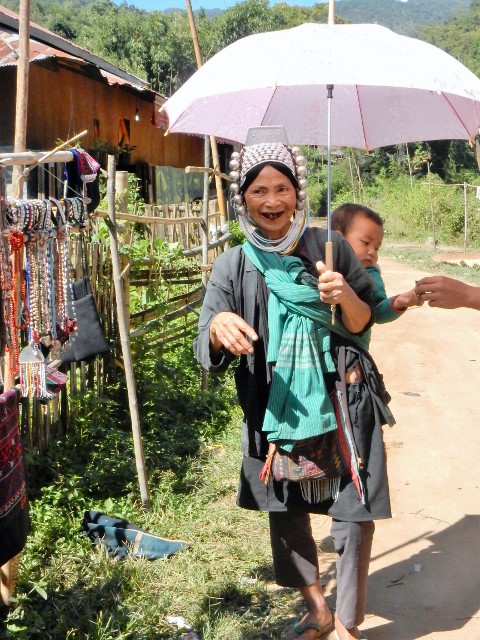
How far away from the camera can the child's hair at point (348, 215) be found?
127 inches

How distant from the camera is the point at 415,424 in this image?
6203 millimetres

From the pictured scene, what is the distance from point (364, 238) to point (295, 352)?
680 millimetres

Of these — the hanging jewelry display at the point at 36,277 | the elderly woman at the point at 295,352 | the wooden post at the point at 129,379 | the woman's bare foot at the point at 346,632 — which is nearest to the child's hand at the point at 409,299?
the elderly woman at the point at 295,352

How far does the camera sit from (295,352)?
110 inches

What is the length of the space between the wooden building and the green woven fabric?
5.71 m

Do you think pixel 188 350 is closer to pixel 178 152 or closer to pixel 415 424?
pixel 415 424

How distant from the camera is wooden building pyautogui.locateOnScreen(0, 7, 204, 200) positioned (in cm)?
880

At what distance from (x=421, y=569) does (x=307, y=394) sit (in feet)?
5.08

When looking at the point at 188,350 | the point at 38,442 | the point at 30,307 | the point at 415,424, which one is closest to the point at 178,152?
the point at 188,350

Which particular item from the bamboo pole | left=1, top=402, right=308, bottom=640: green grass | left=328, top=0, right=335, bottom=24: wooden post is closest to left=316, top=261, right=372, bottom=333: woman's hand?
left=328, top=0, right=335, bottom=24: wooden post

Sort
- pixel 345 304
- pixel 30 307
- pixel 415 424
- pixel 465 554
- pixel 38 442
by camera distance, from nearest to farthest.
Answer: pixel 345 304, pixel 30 307, pixel 465 554, pixel 38 442, pixel 415 424

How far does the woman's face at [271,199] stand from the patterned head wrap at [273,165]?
0.07 feet

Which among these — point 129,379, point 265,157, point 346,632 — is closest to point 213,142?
point 129,379

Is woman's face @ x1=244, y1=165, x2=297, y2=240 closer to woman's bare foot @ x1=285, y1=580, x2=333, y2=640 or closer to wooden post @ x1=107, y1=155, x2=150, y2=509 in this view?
woman's bare foot @ x1=285, y1=580, x2=333, y2=640
